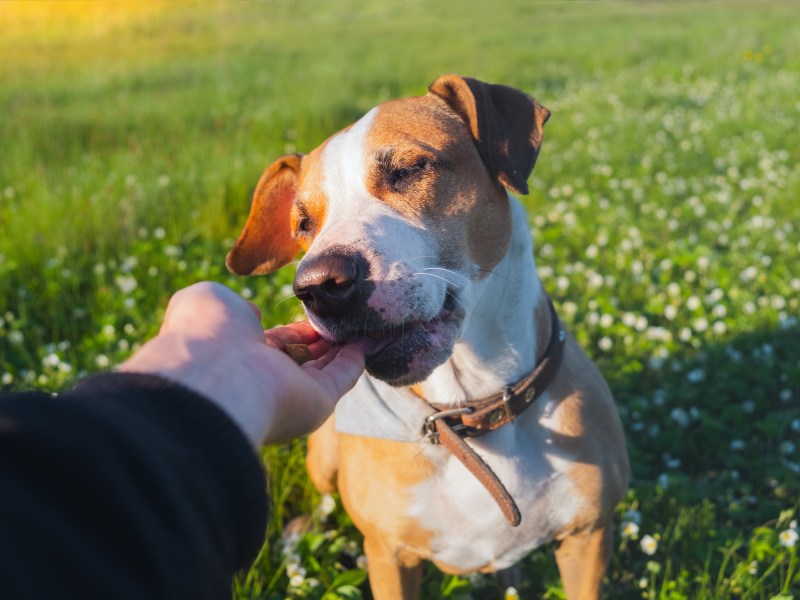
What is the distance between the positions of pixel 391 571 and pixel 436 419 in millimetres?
699

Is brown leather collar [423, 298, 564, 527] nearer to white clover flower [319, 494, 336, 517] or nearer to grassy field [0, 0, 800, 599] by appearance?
grassy field [0, 0, 800, 599]

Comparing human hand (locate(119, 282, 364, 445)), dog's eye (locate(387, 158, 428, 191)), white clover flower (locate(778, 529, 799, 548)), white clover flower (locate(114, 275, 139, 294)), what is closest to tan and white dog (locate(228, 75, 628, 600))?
dog's eye (locate(387, 158, 428, 191))

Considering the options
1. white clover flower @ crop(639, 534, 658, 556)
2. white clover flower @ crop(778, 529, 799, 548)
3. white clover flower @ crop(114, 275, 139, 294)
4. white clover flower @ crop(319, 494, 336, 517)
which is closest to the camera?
white clover flower @ crop(778, 529, 799, 548)

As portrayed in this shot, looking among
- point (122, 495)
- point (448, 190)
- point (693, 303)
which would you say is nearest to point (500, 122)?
point (448, 190)

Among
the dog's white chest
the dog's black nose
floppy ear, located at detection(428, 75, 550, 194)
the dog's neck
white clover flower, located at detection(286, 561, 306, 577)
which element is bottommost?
white clover flower, located at detection(286, 561, 306, 577)

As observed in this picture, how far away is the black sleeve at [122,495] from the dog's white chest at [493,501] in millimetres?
1663

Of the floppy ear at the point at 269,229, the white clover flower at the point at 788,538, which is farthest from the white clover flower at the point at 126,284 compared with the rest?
the white clover flower at the point at 788,538

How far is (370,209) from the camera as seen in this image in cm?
252

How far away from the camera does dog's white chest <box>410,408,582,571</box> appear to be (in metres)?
2.83

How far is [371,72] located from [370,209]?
11642 millimetres

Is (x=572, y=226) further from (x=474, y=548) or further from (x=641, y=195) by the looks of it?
(x=474, y=548)

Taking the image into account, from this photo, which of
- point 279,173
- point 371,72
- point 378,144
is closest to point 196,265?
point 279,173

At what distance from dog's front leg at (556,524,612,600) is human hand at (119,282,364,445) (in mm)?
1460

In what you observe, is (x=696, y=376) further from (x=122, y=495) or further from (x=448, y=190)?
(x=122, y=495)
